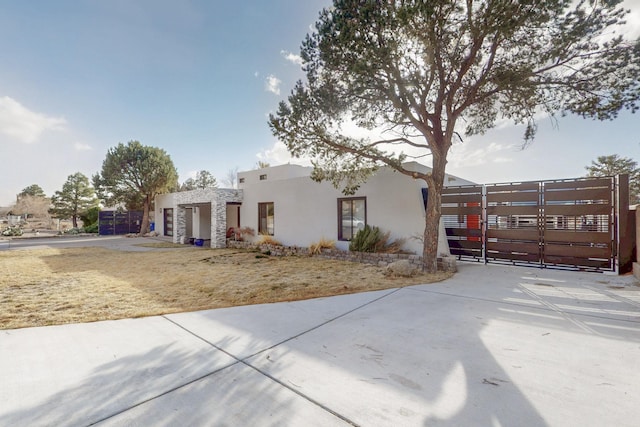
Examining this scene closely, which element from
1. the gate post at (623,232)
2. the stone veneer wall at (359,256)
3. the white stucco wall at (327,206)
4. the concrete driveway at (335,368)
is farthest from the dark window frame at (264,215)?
the gate post at (623,232)

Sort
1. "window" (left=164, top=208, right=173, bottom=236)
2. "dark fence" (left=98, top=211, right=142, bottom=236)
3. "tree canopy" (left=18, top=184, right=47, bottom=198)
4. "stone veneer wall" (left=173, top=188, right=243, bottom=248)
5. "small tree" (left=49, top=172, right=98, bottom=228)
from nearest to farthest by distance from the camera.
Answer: "stone veneer wall" (left=173, top=188, right=243, bottom=248) < "window" (left=164, top=208, right=173, bottom=236) < "dark fence" (left=98, top=211, right=142, bottom=236) < "small tree" (left=49, top=172, right=98, bottom=228) < "tree canopy" (left=18, top=184, right=47, bottom=198)

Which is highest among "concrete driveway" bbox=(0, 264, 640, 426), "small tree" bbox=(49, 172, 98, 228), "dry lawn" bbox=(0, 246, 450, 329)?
"small tree" bbox=(49, 172, 98, 228)

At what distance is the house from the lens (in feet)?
27.5

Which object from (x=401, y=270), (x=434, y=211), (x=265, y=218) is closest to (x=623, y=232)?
(x=434, y=211)

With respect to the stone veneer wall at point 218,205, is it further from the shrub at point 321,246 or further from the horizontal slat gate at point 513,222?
the horizontal slat gate at point 513,222

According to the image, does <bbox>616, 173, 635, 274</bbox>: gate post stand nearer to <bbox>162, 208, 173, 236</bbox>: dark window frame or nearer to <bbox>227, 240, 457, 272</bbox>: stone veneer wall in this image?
<bbox>227, 240, 457, 272</bbox>: stone veneer wall

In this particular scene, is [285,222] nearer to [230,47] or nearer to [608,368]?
[230,47]

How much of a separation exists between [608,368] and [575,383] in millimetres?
539

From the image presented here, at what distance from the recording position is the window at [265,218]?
12164mm

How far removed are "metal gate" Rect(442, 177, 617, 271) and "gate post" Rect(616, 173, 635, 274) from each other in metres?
0.10

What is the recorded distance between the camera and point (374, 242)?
8492 mm

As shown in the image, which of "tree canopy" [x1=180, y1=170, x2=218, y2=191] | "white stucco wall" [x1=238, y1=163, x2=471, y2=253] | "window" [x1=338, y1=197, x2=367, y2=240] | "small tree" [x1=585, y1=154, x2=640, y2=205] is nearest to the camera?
"white stucco wall" [x1=238, y1=163, x2=471, y2=253]

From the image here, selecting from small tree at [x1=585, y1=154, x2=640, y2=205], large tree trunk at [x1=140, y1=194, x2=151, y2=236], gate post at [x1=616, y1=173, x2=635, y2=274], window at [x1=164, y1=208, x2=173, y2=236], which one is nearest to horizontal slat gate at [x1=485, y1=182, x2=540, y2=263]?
gate post at [x1=616, y1=173, x2=635, y2=274]

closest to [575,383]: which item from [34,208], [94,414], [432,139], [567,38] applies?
[94,414]
